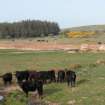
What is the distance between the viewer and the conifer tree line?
137m

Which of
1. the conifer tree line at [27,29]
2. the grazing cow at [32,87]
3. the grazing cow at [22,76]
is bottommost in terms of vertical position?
the conifer tree line at [27,29]

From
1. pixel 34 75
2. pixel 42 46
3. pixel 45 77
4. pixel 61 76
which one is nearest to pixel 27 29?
pixel 42 46

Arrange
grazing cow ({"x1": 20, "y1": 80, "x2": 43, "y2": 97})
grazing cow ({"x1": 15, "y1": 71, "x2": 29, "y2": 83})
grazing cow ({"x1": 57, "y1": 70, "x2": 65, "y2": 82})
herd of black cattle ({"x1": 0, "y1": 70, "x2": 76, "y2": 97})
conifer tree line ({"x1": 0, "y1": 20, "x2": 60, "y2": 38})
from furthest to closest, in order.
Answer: conifer tree line ({"x1": 0, "y1": 20, "x2": 60, "y2": 38}) → grazing cow ({"x1": 15, "y1": 71, "x2": 29, "y2": 83}) → grazing cow ({"x1": 57, "y1": 70, "x2": 65, "y2": 82}) → herd of black cattle ({"x1": 0, "y1": 70, "x2": 76, "y2": 97}) → grazing cow ({"x1": 20, "y1": 80, "x2": 43, "y2": 97})

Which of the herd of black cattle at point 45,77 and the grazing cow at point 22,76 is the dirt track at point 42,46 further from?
the herd of black cattle at point 45,77

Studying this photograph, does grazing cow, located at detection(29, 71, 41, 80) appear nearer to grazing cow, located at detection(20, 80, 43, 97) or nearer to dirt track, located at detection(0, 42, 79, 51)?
grazing cow, located at detection(20, 80, 43, 97)

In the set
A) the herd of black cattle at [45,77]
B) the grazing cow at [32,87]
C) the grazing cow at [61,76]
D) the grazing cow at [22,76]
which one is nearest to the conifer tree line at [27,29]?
the grazing cow at [22,76]

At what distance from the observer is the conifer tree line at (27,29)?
136750 mm

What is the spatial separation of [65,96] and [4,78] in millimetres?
7500

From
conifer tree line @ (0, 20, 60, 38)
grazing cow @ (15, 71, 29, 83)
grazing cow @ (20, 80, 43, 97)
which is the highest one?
grazing cow @ (20, 80, 43, 97)

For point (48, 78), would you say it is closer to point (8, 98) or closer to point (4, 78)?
point (4, 78)

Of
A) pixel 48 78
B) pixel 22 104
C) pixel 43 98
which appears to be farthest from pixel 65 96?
pixel 48 78

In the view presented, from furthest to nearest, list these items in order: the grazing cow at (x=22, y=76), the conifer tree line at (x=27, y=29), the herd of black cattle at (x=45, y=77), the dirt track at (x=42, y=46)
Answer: the conifer tree line at (x=27, y=29) → the dirt track at (x=42, y=46) → the grazing cow at (x=22, y=76) → the herd of black cattle at (x=45, y=77)

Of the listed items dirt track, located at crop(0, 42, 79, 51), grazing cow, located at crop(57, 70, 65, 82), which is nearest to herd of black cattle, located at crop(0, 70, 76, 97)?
grazing cow, located at crop(57, 70, 65, 82)

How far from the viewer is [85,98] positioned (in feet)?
66.4
